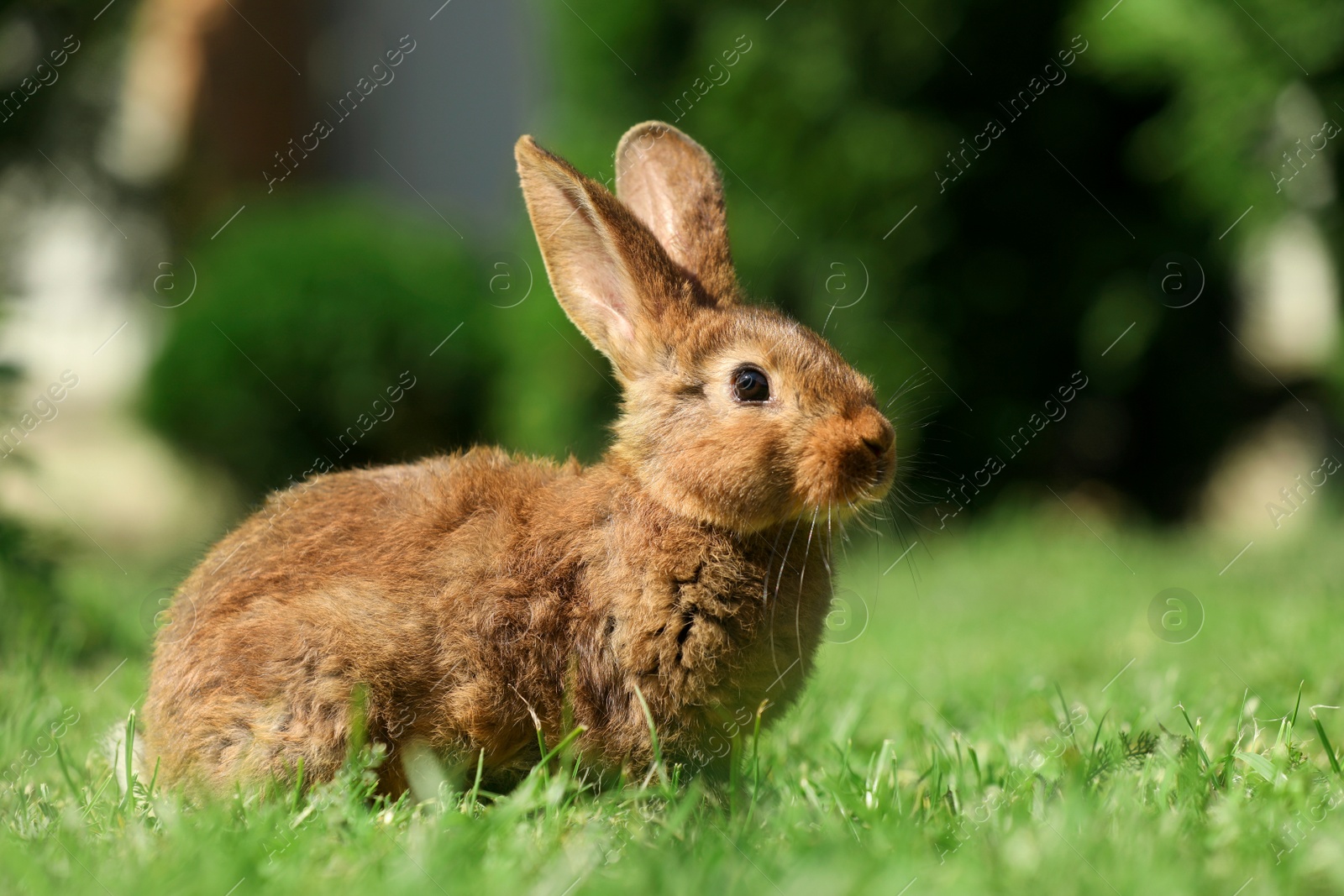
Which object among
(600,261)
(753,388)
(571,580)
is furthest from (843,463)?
(600,261)

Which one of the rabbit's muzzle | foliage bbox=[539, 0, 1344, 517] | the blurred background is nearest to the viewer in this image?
the rabbit's muzzle

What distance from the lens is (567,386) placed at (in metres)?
7.97

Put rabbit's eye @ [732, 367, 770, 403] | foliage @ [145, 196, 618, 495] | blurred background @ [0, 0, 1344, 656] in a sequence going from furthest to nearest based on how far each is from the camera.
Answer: foliage @ [145, 196, 618, 495], blurred background @ [0, 0, 1344, 656], rabbit's eye @ [732, 367, 770, 403]

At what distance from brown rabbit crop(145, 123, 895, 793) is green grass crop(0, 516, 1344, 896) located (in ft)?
0.54

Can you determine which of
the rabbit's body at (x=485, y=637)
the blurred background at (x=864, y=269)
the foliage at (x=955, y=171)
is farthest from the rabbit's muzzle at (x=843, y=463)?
the foliage at (x=955, y=171)

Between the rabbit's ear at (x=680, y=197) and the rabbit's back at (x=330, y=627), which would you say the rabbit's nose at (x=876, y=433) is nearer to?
the rabbit's ear at (x=680, y=197)

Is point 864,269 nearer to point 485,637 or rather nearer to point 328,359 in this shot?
point 328,359

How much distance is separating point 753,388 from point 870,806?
3.81 ft

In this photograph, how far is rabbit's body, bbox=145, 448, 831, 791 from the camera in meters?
2.86

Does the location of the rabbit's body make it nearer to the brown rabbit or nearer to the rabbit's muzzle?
the brown rabbit

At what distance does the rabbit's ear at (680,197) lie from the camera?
369 centimetres

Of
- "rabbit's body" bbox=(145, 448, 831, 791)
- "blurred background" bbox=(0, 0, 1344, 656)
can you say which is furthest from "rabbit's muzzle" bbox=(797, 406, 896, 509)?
"blurred background" bbox=(0, 0, 1344, 656)

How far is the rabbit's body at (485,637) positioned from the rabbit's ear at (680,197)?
0.88 metres

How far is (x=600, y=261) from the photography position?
11.3 ft
